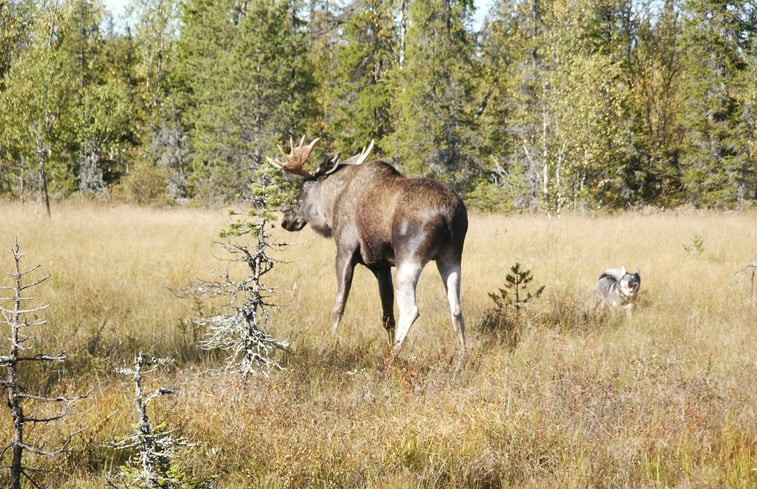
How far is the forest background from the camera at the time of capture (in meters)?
24.1

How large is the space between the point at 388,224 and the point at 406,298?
2.35ft

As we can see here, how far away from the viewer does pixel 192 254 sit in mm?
11016

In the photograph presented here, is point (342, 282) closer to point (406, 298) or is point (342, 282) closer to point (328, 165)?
point (406, 298)

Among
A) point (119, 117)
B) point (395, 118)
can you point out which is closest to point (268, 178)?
point (395, 118)

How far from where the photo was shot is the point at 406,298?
5.21 meters

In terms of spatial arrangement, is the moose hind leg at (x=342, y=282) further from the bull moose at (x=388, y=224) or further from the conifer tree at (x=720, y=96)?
the conifer tree at (x=720, y=96)

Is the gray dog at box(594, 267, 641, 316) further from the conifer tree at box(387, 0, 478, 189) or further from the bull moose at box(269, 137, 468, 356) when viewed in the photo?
the conifer tree at box(387, 0, 478, 189)

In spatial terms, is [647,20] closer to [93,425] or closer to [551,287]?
[551,287]

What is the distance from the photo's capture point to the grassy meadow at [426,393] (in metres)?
3.14

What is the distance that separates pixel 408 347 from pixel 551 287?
159 inches

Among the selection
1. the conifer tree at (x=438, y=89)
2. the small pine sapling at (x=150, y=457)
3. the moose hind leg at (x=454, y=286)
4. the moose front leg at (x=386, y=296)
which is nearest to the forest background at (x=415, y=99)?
the conifer tree at (x=438, y=89)

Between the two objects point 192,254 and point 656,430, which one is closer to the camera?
point 656,430

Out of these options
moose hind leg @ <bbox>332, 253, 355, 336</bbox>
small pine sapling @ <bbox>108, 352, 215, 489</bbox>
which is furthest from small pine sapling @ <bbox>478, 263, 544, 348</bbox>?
small pine sapling @ <bbox>108, 352, 215, 489</bbox>

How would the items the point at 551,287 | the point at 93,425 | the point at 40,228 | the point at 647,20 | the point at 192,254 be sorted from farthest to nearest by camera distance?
the point at 647,20 < the point at 40,228 < the point at 192,254 < the point at 551,287 < the point at 93,425
